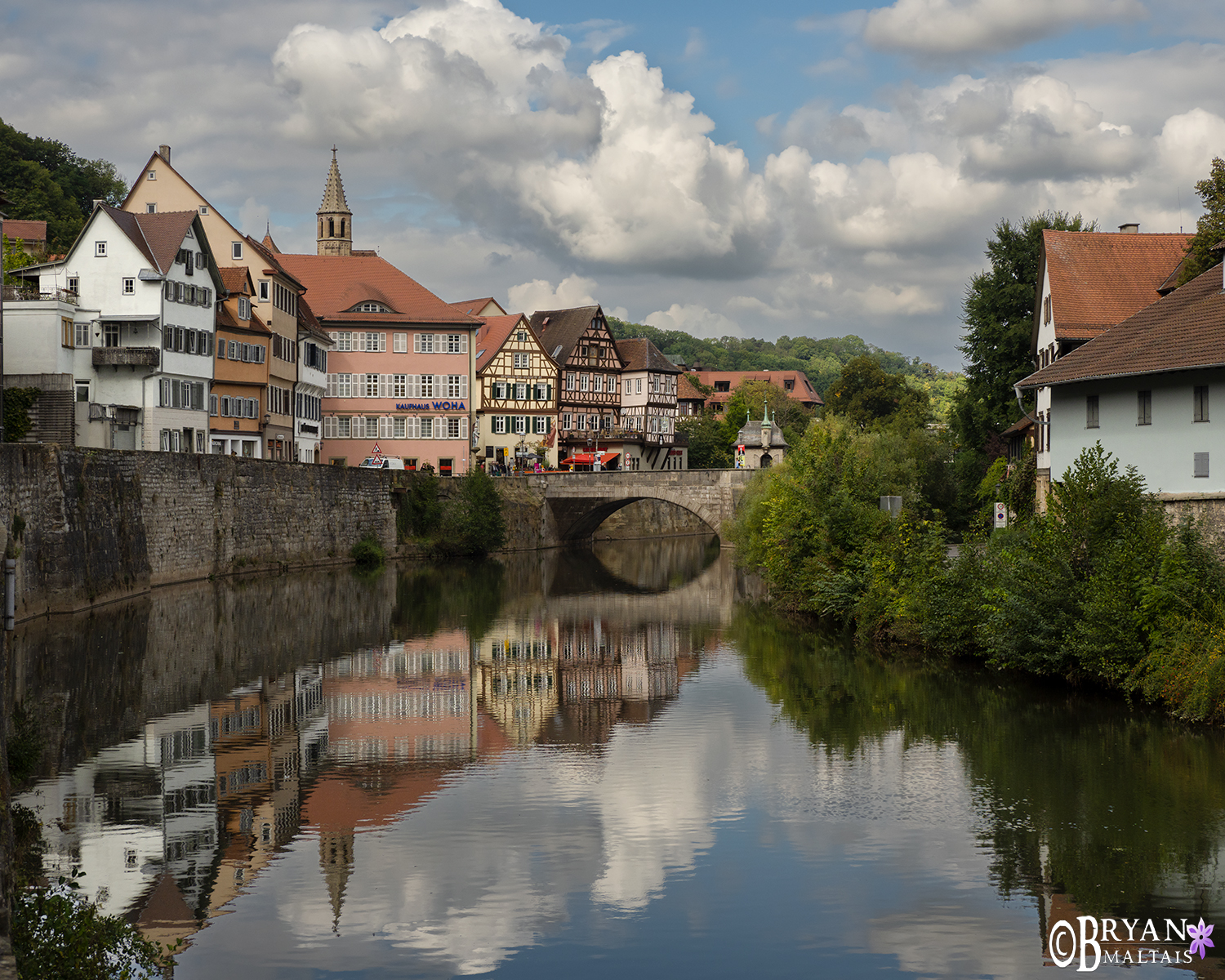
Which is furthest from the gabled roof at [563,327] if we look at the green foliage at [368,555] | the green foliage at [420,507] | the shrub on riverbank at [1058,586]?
the shrub on riverbank at [1058,586]

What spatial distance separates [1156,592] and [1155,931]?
10813 mm

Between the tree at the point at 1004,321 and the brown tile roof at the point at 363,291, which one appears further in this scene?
the brown tile roof at the point at 363,291

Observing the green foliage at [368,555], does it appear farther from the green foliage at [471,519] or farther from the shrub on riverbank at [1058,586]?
the shrub on riverbank at [1058,586]

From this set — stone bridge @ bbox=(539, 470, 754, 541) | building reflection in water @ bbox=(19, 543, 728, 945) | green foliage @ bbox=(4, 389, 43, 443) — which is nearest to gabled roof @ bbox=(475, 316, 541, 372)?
stone bridge @ bbox=(539, 470, 754, 541)

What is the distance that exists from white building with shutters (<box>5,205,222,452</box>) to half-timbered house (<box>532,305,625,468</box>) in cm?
3821

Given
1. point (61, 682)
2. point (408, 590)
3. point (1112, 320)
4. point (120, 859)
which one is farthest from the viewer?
point (408, 590)

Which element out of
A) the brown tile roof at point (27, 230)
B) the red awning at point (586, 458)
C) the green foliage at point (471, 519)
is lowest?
the green foliage at point (471, 519)

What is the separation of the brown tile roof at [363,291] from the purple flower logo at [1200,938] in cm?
6673

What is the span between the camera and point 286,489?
172 feet

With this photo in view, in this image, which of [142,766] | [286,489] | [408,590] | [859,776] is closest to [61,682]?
[142,766]

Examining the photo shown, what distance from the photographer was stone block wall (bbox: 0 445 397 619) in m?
32.7

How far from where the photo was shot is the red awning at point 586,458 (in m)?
88.6

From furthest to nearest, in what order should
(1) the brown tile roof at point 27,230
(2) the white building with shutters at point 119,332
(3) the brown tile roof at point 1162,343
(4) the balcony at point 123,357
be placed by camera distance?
(1) the brown tile roof at point 27,230
(4) the balcony at point 123,357
(2) the white building with shutters at point 119,332
(3) the brown tile roof at point 1162,343

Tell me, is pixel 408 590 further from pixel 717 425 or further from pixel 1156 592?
pixel 717 425
